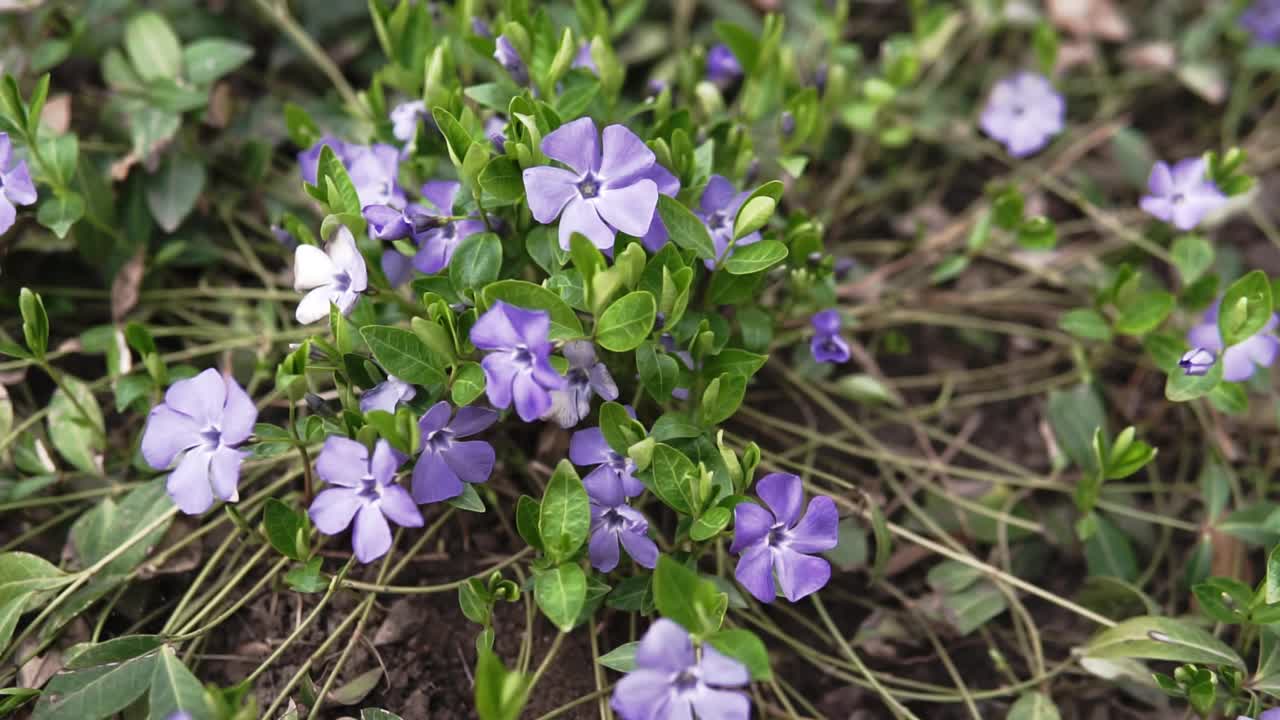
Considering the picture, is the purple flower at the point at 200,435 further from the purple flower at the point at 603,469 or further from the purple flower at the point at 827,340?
the purple flower at the point at 827,340

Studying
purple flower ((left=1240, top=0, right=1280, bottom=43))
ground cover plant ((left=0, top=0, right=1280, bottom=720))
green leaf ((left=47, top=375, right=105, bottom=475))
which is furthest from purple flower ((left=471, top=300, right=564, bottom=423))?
purple flower ((left=1240, top=0, right=1280, bottom=43))

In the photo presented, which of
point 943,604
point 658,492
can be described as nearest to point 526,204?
point 658,492

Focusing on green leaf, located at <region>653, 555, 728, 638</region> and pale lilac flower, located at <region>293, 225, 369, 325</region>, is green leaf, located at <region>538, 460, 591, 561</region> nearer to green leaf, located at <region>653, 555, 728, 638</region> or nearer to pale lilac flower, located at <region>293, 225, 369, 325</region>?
green leaf, located at <region>653, 555, 728, 638</region>

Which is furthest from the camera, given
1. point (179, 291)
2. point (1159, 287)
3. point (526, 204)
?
point (1159, 287)

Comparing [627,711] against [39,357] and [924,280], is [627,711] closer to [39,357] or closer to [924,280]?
[39,357]

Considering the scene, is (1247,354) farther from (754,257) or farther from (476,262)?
(476,262)

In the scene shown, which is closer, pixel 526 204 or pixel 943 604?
pixel 526 204
